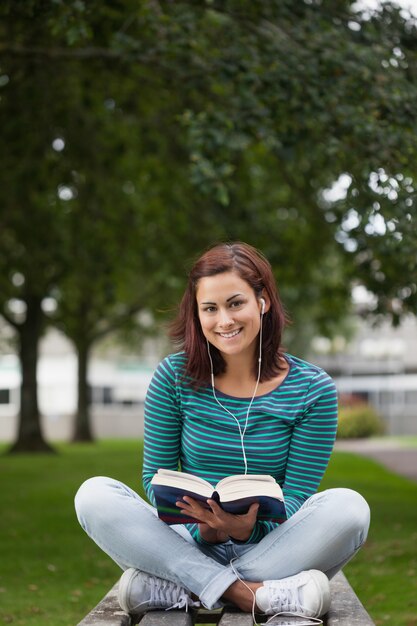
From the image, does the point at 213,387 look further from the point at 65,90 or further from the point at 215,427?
the point at 65,90

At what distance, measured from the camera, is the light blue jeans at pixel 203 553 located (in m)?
3.62

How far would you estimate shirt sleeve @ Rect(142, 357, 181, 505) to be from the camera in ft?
12.7

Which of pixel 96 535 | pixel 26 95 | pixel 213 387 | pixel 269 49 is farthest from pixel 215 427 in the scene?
pixel 26 95

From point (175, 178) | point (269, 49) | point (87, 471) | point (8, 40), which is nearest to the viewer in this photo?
point (269, 49)

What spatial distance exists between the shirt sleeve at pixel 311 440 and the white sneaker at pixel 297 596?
29 centimetres

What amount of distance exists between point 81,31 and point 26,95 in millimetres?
5939

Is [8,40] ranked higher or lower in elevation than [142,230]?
higher

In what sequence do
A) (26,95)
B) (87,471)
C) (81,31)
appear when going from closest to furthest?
(81,31) → (26,95) → (87,471)

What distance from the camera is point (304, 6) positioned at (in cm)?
855

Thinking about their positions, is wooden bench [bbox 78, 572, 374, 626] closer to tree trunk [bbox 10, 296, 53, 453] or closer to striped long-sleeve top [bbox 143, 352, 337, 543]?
striped long-sleeve top [bbox 143, 352, 337, 543]

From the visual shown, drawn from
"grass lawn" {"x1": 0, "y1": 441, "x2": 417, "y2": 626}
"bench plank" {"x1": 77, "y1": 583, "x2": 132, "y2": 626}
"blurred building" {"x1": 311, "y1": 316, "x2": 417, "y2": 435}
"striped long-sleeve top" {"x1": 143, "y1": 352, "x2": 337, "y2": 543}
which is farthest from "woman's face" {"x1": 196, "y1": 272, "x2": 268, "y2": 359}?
"blurred building" {"x1": 311, "y1": 316, "x2": 417, "y2": 435}

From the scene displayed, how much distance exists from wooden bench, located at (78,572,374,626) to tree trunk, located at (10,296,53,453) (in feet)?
68.0

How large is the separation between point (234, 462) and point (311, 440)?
28cm

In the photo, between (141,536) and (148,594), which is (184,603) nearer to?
(148,594)
